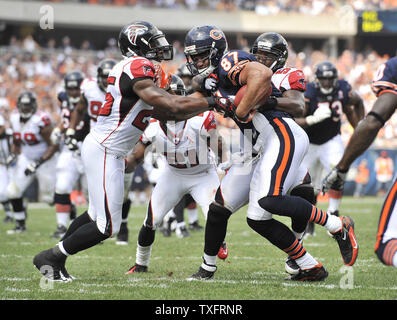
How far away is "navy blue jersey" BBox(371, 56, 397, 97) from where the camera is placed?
3893mm

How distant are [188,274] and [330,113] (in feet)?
11.5

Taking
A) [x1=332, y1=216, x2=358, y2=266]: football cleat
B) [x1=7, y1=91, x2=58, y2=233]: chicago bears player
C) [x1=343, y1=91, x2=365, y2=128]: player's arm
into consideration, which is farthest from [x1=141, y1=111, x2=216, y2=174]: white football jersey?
[x1=7, y1=91, x2=58, y2=233]: chicago bears player

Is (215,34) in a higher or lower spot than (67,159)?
higher

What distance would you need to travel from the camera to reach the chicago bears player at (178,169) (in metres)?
5.45

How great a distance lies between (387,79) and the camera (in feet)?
12.8

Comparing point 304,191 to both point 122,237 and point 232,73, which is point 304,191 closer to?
point 232,73

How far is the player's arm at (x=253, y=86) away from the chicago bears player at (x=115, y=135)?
0.24 metres

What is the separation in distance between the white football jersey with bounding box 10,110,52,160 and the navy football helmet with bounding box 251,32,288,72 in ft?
15.4

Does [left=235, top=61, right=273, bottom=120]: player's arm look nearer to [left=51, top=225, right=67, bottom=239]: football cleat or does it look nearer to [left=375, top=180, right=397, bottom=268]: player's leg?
[left=375, top=180, right=397, bottom=268]: player's leg

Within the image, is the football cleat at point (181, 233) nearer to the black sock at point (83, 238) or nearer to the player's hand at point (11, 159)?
the player's hand at point (11, 159)

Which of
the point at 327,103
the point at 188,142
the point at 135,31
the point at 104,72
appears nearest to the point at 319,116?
the point at 327,103

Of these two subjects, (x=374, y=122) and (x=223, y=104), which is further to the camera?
(x=223, y=104)

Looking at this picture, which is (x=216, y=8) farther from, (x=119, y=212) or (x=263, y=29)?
(x=119, y=212)
